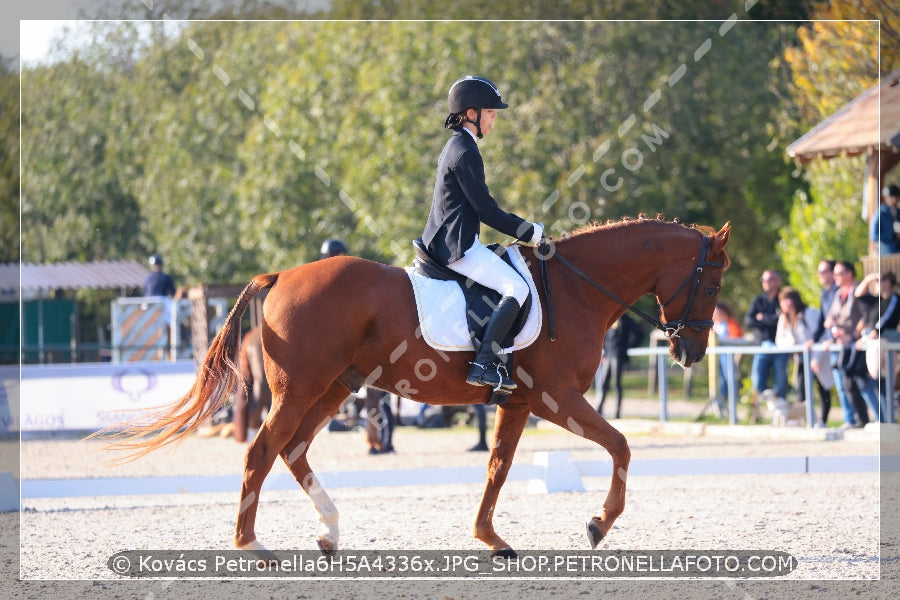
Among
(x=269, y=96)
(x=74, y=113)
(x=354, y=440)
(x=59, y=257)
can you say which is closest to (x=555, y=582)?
(x=354, y=440)

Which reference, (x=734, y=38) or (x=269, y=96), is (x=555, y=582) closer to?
(x=734, y=38)

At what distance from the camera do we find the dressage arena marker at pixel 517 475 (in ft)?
33.4

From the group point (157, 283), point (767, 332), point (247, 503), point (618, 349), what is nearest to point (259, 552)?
point (247, 503)

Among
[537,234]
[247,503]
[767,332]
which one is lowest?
[247,503]

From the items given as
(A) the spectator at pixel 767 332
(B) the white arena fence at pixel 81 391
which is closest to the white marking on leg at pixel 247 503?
(A) the spectator at pixel 767 332

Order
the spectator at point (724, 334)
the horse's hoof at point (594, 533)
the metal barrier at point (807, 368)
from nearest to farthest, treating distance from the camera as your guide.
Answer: the horse's hoof at point (594, 533) → the metal barrier at point (807, 368) → the spectator at point (724, 334)

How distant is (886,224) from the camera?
15766 mm

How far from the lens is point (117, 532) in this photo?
8.23 meters

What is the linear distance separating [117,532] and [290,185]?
80.9 ft

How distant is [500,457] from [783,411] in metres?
9.44

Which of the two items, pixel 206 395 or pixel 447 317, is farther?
pixel 206 395

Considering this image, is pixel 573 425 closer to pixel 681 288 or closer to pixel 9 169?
pixel 681 288

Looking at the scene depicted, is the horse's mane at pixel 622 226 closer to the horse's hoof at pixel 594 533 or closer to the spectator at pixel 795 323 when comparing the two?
the horse's hoof at pixel 594 533

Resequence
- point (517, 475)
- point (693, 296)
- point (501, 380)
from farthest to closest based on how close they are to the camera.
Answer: point (517, 475) → point (693, 296) → point (501, 380)
